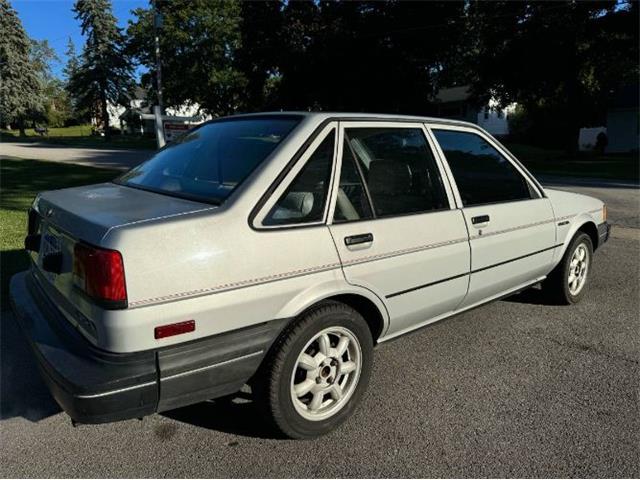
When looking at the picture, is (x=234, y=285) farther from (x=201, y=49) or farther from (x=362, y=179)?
(x=201, y=49)

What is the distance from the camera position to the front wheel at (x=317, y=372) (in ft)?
8.37

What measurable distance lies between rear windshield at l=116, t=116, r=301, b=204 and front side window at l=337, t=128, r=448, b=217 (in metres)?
0.44

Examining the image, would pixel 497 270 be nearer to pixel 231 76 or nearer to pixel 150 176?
pixel 150 176

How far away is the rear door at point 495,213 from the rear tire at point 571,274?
1.21 feet

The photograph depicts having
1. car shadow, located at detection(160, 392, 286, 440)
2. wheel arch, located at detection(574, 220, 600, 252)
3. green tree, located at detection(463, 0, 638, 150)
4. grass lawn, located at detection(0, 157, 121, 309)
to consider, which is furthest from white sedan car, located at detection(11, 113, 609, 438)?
green tree, located at detection(463, 0, 638, 150)

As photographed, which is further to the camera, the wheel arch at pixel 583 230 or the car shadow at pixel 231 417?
the wheel arch at pixel 583 230

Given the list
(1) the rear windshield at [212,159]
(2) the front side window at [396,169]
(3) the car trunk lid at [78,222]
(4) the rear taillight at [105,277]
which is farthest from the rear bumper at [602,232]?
(4) the rear taillight at [105,277]

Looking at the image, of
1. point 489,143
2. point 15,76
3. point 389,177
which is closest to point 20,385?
point 389,177

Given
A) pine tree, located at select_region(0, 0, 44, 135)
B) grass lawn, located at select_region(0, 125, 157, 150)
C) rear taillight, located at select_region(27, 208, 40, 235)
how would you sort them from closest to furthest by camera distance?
rear taillight, located at select_region(27, 208, 40, 235) → grass lawn, located at select_region(0, 125, 157, 150) → pine tree, located at select_region(0, 0, 44, 135)

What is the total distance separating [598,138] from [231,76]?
26747mm

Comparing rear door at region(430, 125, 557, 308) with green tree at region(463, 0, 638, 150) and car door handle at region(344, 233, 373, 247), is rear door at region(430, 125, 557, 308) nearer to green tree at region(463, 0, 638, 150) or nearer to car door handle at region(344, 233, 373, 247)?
car door handle at region(344, 233, 373, 247)

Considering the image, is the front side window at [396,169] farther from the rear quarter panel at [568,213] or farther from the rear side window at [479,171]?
the rear quarter panel at [568,213]

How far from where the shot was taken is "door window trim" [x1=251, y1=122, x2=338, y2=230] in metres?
2.48

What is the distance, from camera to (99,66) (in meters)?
52.5
